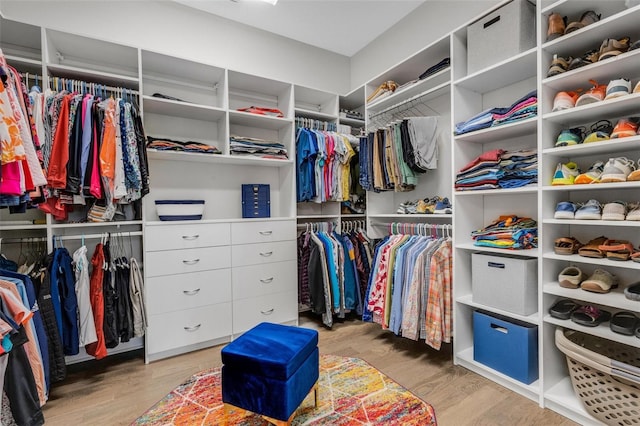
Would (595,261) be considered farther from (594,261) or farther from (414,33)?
(414,33)

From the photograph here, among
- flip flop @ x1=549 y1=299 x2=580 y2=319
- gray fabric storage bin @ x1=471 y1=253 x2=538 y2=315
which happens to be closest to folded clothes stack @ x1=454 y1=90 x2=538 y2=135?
gray fabric storage bin @ x1=471 y1=253 x2=538 y2=315

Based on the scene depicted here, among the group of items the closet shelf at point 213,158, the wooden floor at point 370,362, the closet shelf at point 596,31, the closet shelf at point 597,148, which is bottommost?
the wooden floor at point 370,362

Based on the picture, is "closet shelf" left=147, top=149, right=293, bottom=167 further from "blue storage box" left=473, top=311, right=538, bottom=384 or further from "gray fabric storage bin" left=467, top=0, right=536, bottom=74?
"blue storage box" left=473, top=311, right=538, bottom=384

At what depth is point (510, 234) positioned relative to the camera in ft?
6.17

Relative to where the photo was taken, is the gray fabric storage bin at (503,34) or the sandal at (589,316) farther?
the gray fabric storage bin at (503,34)

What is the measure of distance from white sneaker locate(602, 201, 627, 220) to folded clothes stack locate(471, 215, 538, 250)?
39 centimetres

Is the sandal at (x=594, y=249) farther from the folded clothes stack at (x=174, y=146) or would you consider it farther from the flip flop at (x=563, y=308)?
the folded clothes stack at (x=174, y=146)

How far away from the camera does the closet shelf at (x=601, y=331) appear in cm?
138

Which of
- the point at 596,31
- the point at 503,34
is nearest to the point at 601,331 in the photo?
the point at 596,31

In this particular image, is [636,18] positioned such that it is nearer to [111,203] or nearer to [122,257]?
[111,203]

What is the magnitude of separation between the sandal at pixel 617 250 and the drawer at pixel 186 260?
2.46 m

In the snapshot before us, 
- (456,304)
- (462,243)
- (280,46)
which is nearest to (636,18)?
(462,243)

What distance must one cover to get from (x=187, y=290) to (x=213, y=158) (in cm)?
112

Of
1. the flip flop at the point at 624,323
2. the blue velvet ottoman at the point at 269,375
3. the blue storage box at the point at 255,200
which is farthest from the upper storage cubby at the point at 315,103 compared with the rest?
the flip flop at the point at 624,323
